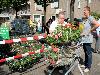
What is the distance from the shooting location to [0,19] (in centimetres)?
5269

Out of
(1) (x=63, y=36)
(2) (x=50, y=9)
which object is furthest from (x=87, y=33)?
(2) (x=50, y=9)

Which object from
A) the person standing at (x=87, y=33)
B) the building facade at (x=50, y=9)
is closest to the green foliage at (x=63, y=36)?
the person standing at (x=87, y=33)

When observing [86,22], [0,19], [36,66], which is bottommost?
[0,19]

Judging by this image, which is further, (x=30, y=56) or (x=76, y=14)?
(x=76, y=14)

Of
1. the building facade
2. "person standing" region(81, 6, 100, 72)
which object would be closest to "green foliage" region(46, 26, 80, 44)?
"person standing" region(81, 6, 100, 72)

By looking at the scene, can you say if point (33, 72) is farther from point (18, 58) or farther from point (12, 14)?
point (12, 14)

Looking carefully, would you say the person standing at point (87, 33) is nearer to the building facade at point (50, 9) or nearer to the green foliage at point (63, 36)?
the green foliage at point (63, 36)

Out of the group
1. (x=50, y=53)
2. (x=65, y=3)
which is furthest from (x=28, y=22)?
(x=50, y=53)

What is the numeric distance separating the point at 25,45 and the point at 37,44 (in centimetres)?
61

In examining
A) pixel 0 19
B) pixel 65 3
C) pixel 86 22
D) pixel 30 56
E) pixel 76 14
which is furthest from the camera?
pixel 0 19

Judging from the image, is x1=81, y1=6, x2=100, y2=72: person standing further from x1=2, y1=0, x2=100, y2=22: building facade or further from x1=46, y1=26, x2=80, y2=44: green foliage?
x1=2, y1=0, x2=100, y2=22: building facade

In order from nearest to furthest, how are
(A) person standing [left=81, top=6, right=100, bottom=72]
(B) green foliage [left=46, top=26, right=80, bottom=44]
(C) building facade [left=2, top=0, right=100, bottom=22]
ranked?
1. (B) green foliage [left=46, top=26, right=80, bottom=44]
2. (A) person standing [left=81, top=6, right=100, bottom=72]
3. (C) building facade [left=2, top=0, right=100, bottom=22]

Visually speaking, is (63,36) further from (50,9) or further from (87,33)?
(50,9)

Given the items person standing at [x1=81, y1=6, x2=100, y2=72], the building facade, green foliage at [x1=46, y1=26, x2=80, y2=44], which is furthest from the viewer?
the building facade
